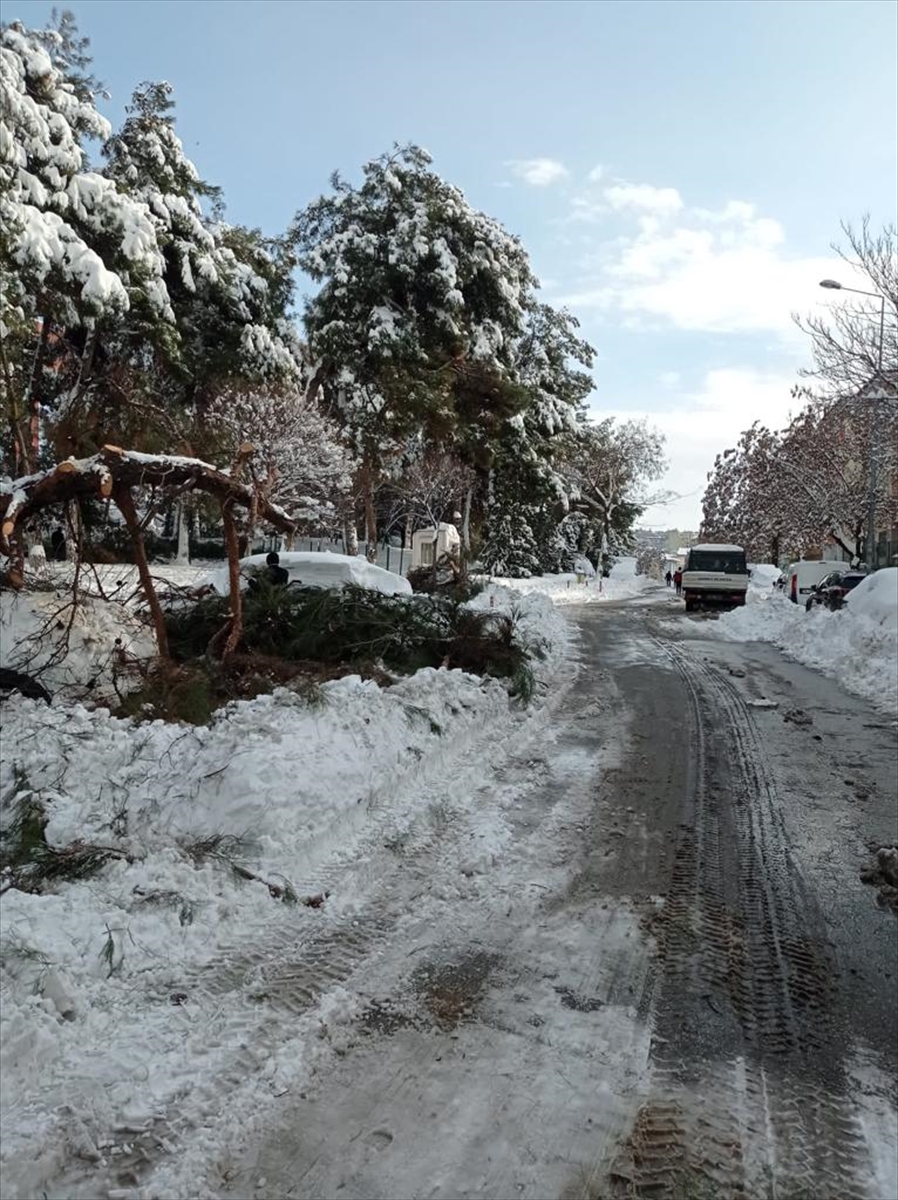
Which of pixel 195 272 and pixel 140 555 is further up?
pixel 195 272

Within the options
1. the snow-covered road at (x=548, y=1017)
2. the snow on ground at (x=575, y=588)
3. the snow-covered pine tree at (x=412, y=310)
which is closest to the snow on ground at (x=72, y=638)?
the snow-covered road at (x=548, y=1017)

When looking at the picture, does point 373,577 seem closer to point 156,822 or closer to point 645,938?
point 156,822

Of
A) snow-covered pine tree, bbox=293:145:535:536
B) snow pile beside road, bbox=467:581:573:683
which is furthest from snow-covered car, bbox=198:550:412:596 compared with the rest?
snow-covered pine tree, bbox=293:145:535:536

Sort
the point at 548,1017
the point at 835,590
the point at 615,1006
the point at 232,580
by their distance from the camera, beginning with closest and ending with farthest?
the point at 548,1017 < the point at 615,1006 < the point at 232,580 < the point at 835,590

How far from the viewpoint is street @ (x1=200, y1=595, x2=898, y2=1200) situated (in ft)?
8.55

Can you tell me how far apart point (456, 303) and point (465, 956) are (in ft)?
79.2

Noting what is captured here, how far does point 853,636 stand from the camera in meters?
14.3

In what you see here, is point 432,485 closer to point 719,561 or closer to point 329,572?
point 719,561

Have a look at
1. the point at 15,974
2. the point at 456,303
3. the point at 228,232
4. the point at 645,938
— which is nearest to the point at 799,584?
the point at 456,303

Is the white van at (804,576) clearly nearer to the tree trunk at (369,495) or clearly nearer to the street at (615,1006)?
the tree trunk at (369,495)

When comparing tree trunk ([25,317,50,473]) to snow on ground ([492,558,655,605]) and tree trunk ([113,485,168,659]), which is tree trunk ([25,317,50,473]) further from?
snow on ground ([492,558,655,605])

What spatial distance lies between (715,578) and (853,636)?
1167 cm

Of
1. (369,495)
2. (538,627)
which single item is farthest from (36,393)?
(538,627)

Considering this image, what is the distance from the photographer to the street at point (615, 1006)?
261cm
